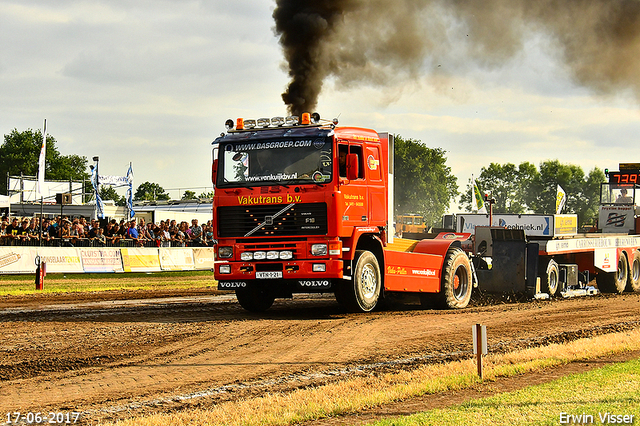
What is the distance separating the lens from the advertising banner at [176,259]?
28672mm

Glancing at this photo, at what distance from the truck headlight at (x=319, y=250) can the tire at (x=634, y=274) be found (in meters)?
13.5

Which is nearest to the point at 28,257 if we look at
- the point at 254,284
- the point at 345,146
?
the point at 254,284

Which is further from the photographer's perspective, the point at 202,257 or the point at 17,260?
the point at 202,257

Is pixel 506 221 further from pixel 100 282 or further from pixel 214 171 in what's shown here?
pixel 214 171

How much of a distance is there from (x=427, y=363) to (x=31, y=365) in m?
4.98

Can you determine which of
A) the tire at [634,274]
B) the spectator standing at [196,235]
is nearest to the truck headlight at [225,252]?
the tire at [634,274]

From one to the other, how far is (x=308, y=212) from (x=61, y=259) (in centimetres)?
1454

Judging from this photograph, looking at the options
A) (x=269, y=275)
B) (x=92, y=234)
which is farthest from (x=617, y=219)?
(x=92, y=234)

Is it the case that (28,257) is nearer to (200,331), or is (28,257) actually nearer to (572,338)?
(200,331)

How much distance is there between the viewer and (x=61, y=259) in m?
24.7

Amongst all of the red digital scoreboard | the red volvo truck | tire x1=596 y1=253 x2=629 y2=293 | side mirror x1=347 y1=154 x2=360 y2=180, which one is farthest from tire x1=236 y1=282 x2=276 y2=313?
the red digital scoreboard

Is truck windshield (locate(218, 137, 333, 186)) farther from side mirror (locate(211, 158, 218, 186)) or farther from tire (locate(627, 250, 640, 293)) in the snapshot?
tire (locate(627, 250, 640, 293))

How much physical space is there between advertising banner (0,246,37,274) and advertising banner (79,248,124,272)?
78.8 inches

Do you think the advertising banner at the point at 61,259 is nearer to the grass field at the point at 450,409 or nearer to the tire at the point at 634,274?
the tire at the point at 634,274
